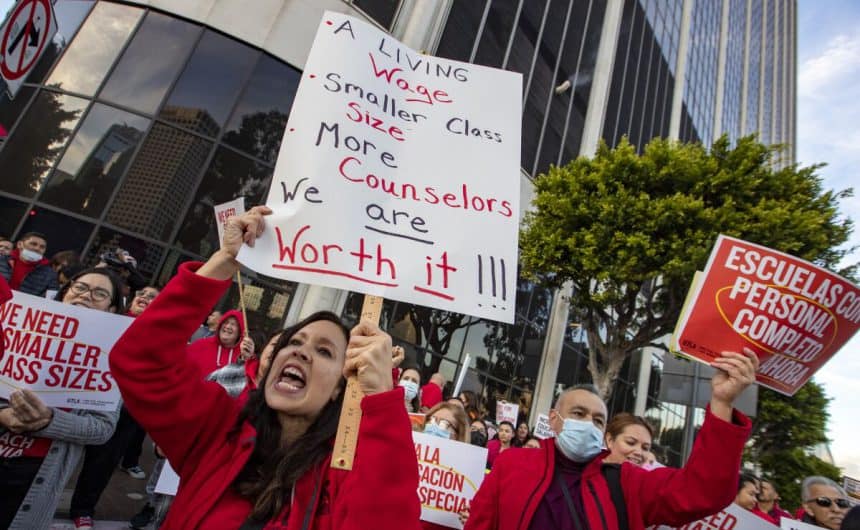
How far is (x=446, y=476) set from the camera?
3.39 metres

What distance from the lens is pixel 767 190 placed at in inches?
440

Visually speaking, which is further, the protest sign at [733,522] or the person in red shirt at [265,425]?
the protest sign at [733,522]

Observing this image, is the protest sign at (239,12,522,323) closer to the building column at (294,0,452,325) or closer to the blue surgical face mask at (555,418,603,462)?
the blue surgical face mask at (555,418,603,462)

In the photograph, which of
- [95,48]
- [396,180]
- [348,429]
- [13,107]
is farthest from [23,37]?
[13,107]

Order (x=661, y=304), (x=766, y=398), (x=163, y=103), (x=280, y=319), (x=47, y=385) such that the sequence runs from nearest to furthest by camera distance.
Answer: (x=47, y=385), (x=163, y=103), (x=280, y=319), (x=661, y=304), (x=766, y=398)

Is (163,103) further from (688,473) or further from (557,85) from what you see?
(557,85)

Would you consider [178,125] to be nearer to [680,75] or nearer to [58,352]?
[58,352]

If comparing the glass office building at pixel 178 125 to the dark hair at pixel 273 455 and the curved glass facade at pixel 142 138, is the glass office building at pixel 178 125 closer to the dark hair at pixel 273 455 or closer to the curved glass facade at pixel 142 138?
the curved glass facade at pixel 142 138

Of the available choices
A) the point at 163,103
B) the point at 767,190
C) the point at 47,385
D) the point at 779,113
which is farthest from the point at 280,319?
the point at 779,113

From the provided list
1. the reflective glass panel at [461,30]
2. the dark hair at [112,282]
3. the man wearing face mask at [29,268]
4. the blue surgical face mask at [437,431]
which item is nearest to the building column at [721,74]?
the reflective glass panel at [461,30]

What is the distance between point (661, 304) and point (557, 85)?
8377 mm

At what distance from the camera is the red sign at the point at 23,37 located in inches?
112

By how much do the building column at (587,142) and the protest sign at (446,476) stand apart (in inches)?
499

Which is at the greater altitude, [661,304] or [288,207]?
[661,304]
